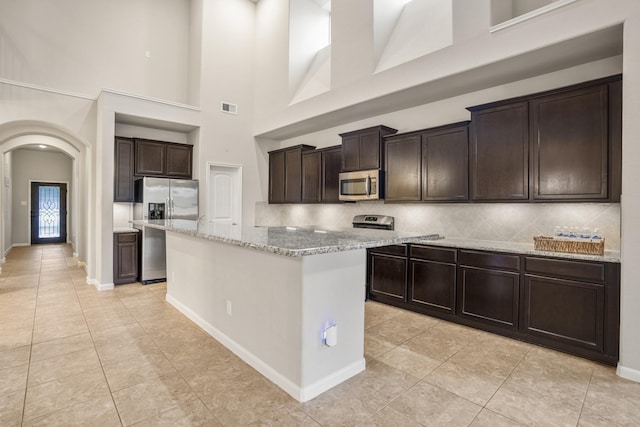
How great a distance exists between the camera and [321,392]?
2.22 m

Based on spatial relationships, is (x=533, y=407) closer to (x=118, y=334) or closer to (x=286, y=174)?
(x=118, y=334)

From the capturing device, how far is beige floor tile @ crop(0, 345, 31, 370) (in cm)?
260

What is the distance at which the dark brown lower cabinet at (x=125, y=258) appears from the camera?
5.29 metres

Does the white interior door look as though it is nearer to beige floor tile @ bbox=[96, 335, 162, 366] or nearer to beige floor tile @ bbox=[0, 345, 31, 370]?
beige floor tile @ bbox=[96, 335, 162, 366]

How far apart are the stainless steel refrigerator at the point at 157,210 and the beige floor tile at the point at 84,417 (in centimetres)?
360

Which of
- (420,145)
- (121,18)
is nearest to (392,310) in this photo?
(420,145)

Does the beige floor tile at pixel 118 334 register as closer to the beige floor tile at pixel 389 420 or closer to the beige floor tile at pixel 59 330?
the beige floor tile at pixel 59 330

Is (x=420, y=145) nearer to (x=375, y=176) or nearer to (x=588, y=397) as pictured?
(x=375, y=176)

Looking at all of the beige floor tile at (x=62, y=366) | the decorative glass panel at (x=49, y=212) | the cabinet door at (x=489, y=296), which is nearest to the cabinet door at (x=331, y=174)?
the cabinet door at (x=489, y=296)

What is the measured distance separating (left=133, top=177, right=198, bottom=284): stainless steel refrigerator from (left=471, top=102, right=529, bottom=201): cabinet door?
4.70m

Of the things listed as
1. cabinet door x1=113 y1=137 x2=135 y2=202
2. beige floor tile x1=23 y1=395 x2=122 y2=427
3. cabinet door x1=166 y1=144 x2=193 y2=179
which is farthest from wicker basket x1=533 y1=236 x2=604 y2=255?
cabinet door x1=113 y1=137 x2=135 y2=202

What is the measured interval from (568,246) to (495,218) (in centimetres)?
98

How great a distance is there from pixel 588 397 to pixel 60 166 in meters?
14.1

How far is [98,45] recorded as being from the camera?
5.61 meters
